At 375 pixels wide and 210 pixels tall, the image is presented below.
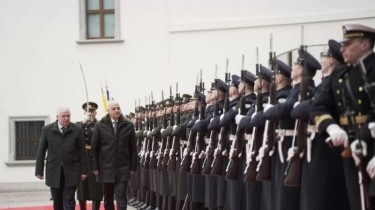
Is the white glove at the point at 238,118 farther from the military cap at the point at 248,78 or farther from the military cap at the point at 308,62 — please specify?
the military cap at the point at 308,62

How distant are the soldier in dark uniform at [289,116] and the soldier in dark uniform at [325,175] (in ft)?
1.51

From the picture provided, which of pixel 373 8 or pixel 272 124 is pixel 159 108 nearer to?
pixel 272 124

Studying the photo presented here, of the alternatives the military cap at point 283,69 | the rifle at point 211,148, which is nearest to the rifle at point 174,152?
the rifle at point 211,148

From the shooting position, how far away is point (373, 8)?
80.8 feet

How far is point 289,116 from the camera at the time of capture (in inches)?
301

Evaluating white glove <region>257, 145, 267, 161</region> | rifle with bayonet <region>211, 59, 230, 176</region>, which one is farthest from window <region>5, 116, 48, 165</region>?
white glove <region>257, 145, 267, 161</region>

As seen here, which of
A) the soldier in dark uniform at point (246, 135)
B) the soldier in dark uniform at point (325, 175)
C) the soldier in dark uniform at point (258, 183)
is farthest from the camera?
the soldier in dark uniform at point (246, 135)

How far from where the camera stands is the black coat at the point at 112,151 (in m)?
12.2

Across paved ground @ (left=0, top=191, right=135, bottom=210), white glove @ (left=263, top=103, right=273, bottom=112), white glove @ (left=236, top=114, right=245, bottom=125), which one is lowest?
paved ground @ (left=0, top=191, right=135, bottom=210)

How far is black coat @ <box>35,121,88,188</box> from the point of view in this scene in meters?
11.5

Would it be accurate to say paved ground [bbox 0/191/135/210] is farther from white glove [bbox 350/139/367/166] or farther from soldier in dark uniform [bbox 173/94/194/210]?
white glove [bbox 350/139/367/166]

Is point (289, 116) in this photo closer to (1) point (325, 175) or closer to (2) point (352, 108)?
(1) point (325, 175)

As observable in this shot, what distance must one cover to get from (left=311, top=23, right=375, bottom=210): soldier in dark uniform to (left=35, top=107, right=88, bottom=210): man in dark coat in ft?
18.5

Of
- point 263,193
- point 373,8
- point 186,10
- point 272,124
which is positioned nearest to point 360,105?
point 272,124
